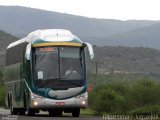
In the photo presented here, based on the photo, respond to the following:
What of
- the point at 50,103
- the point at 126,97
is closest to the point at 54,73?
the point at 50,103

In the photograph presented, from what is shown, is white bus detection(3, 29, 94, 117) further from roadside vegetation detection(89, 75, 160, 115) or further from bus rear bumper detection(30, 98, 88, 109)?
roadside vegetation detection(89, 75, 160, 115)

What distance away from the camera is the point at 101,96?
115 ft

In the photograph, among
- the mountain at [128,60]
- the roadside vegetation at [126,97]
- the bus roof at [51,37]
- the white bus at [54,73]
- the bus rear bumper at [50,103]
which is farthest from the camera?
the mountain at [128,60]

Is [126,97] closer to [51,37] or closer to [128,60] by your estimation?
[51,37]

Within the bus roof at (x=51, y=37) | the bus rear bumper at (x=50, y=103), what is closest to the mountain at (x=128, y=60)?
the bus roof at (x=51, y=37)

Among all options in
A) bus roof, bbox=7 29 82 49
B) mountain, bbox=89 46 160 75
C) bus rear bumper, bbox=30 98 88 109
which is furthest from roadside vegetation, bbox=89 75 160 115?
mountain, bbox=89 46 160 75

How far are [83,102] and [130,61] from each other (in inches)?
5169

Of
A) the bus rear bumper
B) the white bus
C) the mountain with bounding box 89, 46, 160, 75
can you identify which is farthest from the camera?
the mountain with bounding box 89, 46, 160, 75

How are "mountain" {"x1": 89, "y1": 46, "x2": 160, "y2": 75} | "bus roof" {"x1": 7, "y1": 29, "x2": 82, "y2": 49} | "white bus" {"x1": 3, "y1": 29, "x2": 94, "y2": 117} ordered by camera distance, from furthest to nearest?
"mountain" {"x1": 89, "y1": 46, "x2": 160, "y2": 75}, "bus roof" {"x1": 7, "y1": 29, "x2": 82, "y2": 49}, "white bus" {"x1": 3, "y1": 29, "x2": 94, "y2": 117}

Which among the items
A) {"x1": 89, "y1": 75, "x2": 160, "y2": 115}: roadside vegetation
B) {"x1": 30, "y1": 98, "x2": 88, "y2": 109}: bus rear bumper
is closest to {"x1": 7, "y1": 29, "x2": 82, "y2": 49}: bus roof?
{"x1": 30, "y1": 98, "x2": 88, "y2": 109}: bus rear bumper

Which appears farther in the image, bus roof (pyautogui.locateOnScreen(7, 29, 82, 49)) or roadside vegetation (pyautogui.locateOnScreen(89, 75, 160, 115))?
roadside vegetation (pyautogui.locateOnScreen(89, 75, 160, 115))

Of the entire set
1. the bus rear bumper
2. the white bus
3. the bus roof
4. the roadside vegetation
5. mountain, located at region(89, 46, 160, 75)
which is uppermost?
the bus roof

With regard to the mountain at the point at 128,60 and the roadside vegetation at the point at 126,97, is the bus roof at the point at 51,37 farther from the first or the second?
the mountain at the point at 128,60

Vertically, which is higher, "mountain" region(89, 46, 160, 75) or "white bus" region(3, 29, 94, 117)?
"white bus" region(3, 29, 94, 117)
